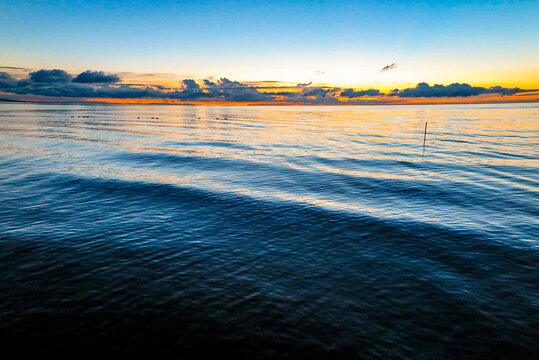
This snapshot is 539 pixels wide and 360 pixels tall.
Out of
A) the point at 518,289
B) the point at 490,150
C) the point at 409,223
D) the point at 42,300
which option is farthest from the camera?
the point at 490,150

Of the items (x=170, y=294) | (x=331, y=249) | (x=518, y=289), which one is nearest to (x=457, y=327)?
(x=518, y=289)

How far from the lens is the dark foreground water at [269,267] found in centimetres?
1102

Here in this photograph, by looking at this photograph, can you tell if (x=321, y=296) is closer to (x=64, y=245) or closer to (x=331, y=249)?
(x=331, y=249)

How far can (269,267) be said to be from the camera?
16172 millimetres

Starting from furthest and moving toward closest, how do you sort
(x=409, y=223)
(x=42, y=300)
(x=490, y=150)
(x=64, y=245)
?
(x=490, y=150) < (x=409, y=223) < (x=64, y=245) < (x=42, y=300)

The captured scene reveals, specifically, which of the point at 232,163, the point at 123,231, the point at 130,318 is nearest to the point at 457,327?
the point at 130,318

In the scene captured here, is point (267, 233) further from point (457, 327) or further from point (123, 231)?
point (457, 327)

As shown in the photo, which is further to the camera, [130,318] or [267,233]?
[267,233]

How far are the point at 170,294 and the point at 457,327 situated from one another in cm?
1149

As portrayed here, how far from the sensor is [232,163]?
154ft

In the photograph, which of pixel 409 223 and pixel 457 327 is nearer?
pixel 457 327

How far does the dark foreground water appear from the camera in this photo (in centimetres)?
1102

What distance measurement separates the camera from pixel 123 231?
20.5 meters

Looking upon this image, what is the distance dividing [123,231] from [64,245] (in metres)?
3.33
